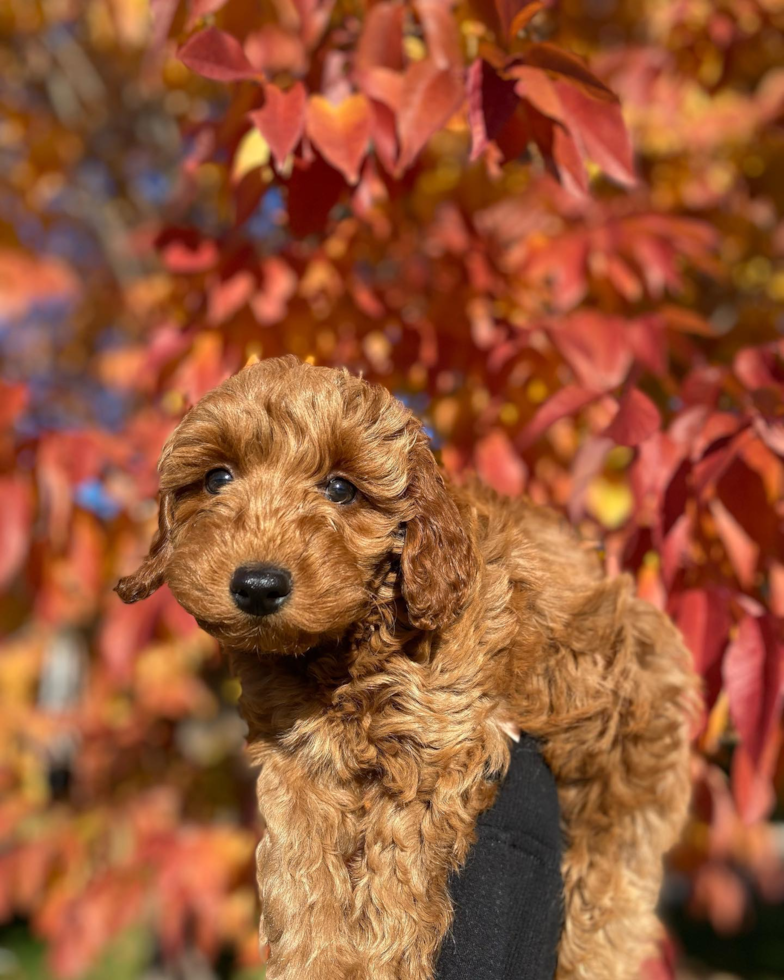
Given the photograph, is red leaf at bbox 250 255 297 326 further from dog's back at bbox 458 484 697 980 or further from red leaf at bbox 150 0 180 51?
dog's back at bbox 458 484 697 980

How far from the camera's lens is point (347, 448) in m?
1.23

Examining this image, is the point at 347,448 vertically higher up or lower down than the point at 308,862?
higher up

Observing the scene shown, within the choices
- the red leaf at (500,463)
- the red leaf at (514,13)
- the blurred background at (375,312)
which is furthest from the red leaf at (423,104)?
the red leaf at (500,463)

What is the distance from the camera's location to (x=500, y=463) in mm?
2309

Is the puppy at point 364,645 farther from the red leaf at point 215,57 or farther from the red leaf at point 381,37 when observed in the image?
the red leaf at point 381,37

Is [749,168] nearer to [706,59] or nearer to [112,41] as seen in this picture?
[706,59]

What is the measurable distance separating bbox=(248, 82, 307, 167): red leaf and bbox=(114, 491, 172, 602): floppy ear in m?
0.65

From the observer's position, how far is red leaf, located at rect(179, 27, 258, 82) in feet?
5.12

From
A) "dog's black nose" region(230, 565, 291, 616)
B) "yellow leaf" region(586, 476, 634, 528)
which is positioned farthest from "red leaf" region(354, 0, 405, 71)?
"yellow leaf" region(586, 476, 634, 528)

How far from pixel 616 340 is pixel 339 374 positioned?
1.16 metres

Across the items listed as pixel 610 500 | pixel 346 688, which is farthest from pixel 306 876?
pixel 610 500

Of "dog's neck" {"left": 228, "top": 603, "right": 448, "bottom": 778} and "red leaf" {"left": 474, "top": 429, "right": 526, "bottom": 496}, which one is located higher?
"dog's neck" {"left": 228, "top": 603, "right": 448, "bottom": 778}

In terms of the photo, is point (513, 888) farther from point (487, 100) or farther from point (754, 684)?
point (487, 100)

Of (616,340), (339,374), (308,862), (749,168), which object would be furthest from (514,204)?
(308,862)
